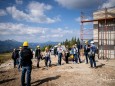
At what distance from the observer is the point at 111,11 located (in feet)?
69.4

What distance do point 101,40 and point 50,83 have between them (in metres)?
14.2

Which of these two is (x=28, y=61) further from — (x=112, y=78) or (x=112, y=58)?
(x=112, y=58)

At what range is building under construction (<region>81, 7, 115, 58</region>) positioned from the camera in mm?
21109

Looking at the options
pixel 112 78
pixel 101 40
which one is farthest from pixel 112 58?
pixel 112 78

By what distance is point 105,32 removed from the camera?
21.5 m

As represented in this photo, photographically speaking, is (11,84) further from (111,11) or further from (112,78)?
(111,11)

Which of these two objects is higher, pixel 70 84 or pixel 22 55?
pixel 22 55

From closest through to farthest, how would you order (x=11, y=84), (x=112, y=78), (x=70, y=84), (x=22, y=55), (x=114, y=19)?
(x=22, y=55), (x=70, y=84), (x=11, y=84), (x=112, y=78), (x=114, y=19)

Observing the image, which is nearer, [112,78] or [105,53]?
[112,78]

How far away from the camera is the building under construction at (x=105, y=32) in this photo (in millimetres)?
21109

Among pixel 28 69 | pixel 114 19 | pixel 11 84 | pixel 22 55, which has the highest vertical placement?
pixel 114 19

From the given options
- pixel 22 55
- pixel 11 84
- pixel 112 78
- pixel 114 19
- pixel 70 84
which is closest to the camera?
pixel 22 55

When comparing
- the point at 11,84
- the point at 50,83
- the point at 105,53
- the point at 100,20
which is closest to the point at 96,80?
the point at 50,83

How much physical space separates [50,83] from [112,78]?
402cm
